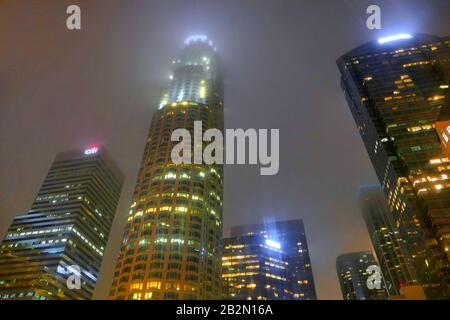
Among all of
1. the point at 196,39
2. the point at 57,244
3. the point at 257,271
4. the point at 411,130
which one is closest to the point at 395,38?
the point at 411,130

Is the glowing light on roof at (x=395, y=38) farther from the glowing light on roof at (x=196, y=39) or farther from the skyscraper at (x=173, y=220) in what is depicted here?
the glowing light on roof at (x=196, y=39)

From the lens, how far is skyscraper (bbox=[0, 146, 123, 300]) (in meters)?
148

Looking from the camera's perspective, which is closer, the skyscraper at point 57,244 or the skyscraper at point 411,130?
the skyscraper at point 411,130

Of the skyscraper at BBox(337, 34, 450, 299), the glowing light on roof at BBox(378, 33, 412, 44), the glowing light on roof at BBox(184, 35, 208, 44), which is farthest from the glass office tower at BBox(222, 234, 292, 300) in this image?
the glowing light on roof at BBox(378, 33, 412, 44)

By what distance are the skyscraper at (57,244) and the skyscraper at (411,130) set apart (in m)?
145

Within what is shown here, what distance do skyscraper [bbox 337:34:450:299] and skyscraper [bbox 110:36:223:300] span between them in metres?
63.3

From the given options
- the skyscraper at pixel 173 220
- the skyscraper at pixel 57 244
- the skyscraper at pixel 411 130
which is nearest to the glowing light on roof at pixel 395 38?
the skyscraper at pixel 411 130

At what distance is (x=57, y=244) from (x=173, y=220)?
95587mm

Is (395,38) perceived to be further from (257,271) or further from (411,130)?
(257,271)

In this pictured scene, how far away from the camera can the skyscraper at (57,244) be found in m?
148

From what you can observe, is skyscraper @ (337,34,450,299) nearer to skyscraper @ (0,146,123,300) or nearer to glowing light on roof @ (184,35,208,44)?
glowing light on roof @ (184,35,208,44)
